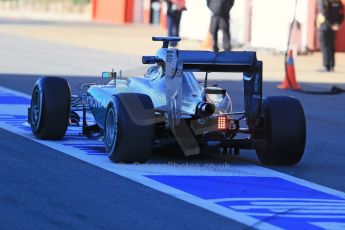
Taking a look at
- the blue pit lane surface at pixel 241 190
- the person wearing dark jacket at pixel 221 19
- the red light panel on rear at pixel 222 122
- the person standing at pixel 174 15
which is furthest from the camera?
the person standing at pixel 174 15

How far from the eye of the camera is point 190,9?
3550 cm

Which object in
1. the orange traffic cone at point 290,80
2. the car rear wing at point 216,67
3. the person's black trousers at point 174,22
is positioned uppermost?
the car rear wing at point 216,67

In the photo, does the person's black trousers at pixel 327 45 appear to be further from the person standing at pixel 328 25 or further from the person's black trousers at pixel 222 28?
the person's black trousers at pixel 222 28

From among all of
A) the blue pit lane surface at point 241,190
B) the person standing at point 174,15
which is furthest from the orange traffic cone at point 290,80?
the person standing at point 174,15

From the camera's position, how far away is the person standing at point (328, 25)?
25672mm

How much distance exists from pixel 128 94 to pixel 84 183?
1422mm

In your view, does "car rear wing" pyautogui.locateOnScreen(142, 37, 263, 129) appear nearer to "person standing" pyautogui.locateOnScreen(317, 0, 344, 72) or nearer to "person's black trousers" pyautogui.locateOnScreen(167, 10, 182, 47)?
"person standing" pyautogui.locateOnScreen(317, 0, 344, 72)

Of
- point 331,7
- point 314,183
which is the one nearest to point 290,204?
point 314,183

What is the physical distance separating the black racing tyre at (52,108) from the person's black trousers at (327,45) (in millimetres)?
13482

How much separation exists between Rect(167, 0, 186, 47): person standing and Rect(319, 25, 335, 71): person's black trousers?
248 inches

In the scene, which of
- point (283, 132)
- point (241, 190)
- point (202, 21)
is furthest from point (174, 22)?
point (241, 190)

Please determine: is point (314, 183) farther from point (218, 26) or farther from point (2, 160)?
point (218, 26)

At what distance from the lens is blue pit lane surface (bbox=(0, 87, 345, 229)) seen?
907cm

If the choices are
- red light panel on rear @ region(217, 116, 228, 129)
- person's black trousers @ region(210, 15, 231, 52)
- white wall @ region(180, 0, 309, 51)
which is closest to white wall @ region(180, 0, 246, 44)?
white wall @ region(180, 0, 309, 51)
